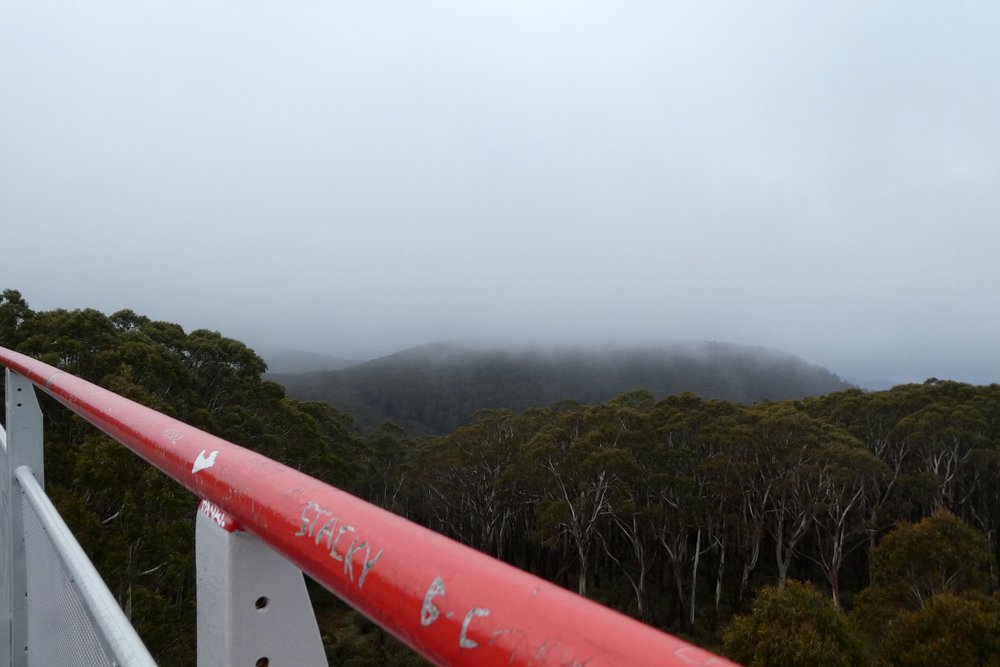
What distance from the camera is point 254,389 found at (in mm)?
21469

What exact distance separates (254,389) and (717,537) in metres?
18.1

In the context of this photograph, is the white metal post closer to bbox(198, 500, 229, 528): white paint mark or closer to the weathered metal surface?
the weathered metal surface

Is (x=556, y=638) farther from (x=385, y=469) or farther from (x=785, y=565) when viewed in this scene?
(x=385, y=469)

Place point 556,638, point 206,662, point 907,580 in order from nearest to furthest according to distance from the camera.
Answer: point 556,638 < point 206,662 < point 907,580

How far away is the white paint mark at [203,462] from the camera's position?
785mm

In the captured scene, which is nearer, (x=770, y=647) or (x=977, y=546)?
(x=770, y=647)

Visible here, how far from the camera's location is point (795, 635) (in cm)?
1038

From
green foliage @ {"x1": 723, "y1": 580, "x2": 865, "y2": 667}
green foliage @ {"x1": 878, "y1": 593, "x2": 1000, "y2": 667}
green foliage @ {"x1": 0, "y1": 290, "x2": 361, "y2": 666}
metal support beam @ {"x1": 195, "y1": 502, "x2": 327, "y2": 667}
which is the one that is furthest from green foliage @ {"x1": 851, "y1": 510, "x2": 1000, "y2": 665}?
metal support beam @ {"x1": 195, "y1": 502, "x2": 327, "y2": 667}

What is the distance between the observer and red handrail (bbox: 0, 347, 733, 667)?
38 centimetres

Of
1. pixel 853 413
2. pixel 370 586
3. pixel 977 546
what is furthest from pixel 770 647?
pixel 853 413

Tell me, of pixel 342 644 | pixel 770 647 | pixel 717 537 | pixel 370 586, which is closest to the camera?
pixel 370 586

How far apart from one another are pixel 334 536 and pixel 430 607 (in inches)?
5.9

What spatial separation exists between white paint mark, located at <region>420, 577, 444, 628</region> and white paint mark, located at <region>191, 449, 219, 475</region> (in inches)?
17.9

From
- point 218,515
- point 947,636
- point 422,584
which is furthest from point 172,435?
point 947,636
